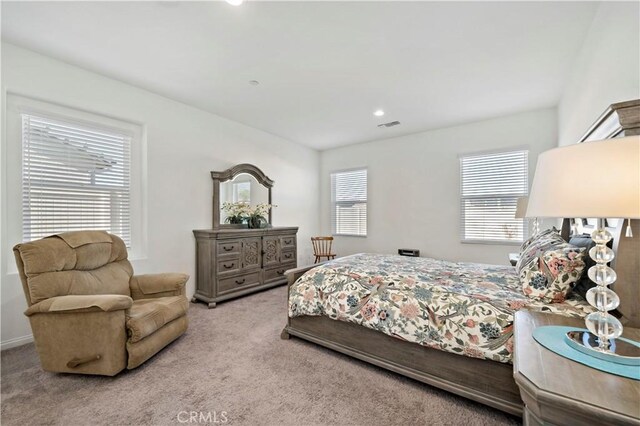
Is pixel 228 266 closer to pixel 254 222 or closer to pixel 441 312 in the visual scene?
pixel 254 222

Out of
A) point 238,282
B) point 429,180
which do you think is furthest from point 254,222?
point 429,180

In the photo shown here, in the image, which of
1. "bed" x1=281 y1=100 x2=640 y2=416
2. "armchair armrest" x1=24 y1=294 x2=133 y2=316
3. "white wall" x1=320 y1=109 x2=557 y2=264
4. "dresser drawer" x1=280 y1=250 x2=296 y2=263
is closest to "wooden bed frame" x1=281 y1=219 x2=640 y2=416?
"bed" x1=281 y1=100 x2=640 y2=416

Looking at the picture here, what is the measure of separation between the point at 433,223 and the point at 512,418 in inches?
130

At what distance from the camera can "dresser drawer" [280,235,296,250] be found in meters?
4.54

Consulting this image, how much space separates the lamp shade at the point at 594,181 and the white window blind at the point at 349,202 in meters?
4.48

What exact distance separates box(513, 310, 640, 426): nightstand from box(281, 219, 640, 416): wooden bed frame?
0.64m

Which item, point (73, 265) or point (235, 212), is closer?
point (73, 265)

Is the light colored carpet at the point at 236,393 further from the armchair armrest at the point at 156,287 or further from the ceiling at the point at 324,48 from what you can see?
the ceiling at the point at 324,48

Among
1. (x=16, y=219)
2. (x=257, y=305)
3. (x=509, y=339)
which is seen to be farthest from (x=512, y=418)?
(x=16, y=219)

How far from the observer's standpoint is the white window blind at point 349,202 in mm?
5496

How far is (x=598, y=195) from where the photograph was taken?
85 cm

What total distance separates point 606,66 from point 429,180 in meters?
2.79

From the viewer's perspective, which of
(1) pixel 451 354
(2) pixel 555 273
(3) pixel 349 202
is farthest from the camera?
(3) pixel 349 202

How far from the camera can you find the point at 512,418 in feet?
5.21
